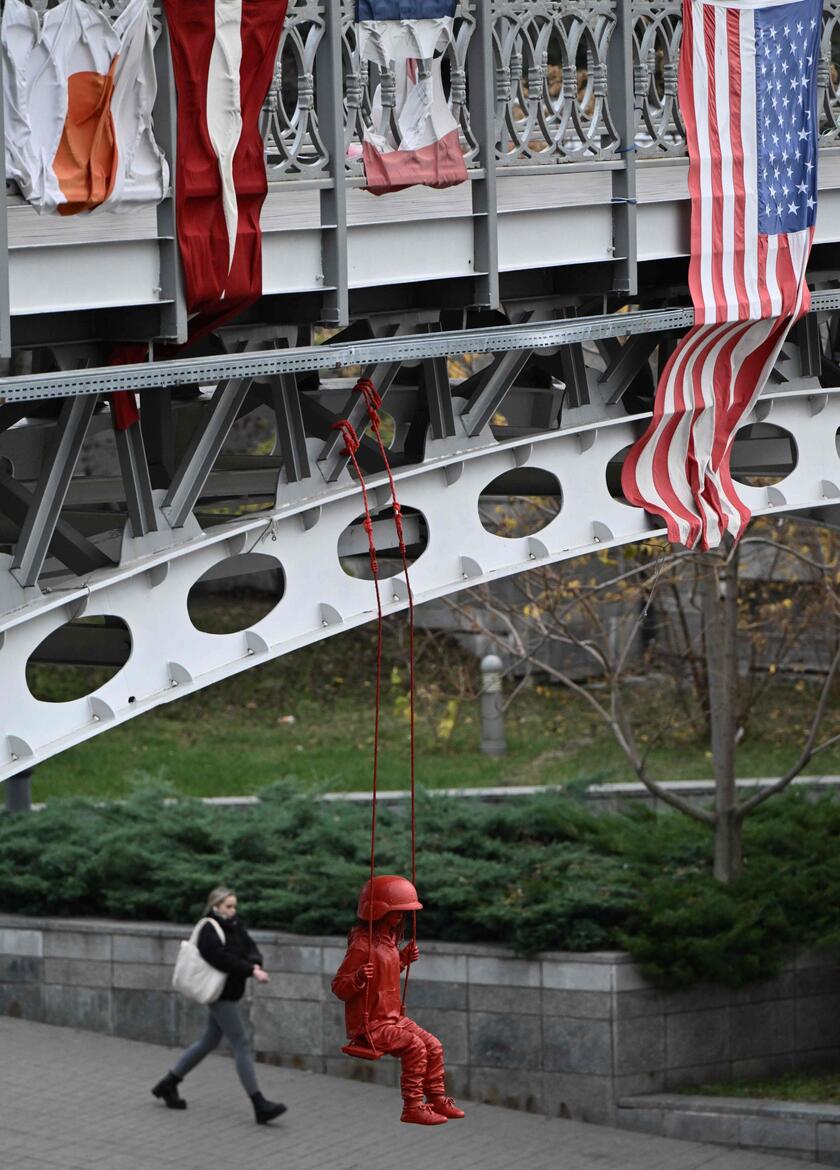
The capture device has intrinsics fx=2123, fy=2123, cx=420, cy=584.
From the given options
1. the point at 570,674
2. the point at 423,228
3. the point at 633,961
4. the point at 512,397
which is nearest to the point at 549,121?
the point at 423,228

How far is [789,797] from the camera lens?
60.2 ft

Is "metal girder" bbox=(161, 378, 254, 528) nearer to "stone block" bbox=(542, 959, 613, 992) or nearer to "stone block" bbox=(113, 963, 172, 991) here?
"stone block" bbox=(542, 959, 613, 992)

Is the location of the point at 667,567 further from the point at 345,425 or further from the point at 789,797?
the point at 345,425

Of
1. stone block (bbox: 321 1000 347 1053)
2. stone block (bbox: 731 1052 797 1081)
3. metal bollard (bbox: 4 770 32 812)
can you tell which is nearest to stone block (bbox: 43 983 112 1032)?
stone block (bbox: 321 1000 347 1053)

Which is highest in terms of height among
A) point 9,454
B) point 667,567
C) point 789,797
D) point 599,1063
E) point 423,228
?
point 423,228

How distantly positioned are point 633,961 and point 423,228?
275 inches

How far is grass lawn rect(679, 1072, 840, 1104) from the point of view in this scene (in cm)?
1572

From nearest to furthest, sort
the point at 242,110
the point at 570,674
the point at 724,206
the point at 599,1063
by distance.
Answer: the point at 242,110
the point at 724,206
the point at 599,1063
the point at 570,674

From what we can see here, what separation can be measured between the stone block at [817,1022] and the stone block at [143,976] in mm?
4975

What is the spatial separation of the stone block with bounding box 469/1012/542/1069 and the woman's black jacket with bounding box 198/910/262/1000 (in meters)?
2.16

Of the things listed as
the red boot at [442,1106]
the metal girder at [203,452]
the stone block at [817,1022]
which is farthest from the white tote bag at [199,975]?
the red boot at [442,1106]

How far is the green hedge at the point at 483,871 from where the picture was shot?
15.7m

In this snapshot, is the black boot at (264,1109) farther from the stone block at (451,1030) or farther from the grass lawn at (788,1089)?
the grass lawn at (788,1089)

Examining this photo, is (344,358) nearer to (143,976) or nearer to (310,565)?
(310,565)
